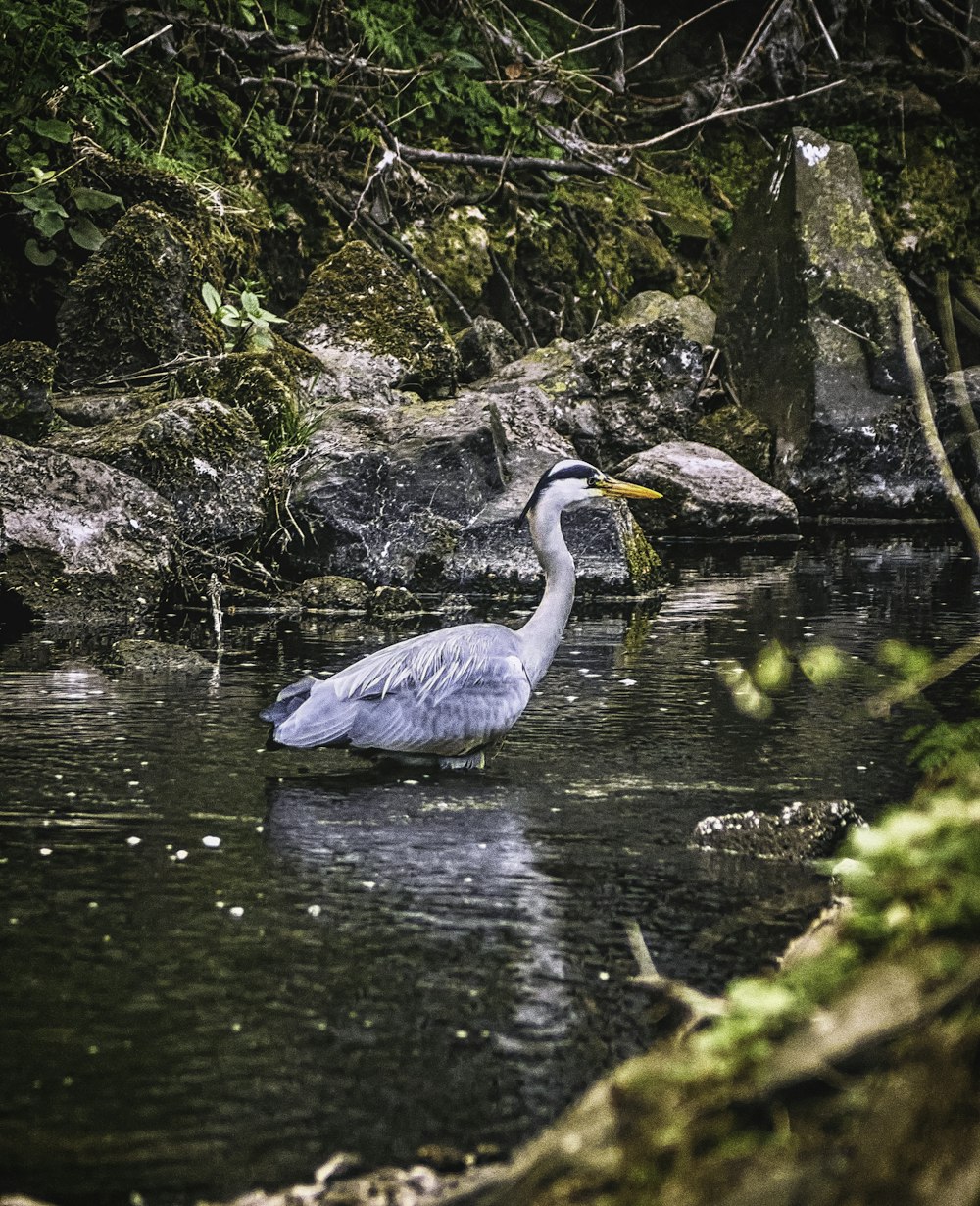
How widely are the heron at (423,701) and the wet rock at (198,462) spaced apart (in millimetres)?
3736

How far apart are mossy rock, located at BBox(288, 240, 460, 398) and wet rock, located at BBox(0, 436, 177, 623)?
364 cm

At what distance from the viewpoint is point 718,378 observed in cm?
1448

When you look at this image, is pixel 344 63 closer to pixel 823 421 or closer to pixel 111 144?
pixel 111 144

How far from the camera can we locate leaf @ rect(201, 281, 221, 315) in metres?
10.9

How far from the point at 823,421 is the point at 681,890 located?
984 cm

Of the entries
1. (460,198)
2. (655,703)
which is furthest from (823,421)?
(655,703)

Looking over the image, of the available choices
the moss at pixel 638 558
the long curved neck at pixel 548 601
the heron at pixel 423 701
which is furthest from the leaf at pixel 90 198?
the heron at pixel 423 701

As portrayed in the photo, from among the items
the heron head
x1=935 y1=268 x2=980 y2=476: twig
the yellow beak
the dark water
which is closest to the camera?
the dark water

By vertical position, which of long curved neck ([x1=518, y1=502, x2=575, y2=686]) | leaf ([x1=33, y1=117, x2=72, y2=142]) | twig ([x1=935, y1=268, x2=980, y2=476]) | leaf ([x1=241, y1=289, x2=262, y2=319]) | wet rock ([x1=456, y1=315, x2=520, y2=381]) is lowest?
long curved neck ([x1=518, y1=502, x2=575, y2=686])

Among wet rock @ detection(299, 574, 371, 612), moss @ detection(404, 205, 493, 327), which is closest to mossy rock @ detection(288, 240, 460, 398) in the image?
moss @ detection(404, 205, 493, 327)

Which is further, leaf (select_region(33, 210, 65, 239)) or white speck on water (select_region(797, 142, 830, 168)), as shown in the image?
white speck on water (select_region(797, 142, 830, 168))

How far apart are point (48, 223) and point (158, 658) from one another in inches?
205

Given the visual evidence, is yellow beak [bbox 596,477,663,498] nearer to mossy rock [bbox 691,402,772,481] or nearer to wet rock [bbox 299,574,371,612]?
wet rock [bbox 299,574,371,612]

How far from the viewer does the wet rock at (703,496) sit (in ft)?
38.8
